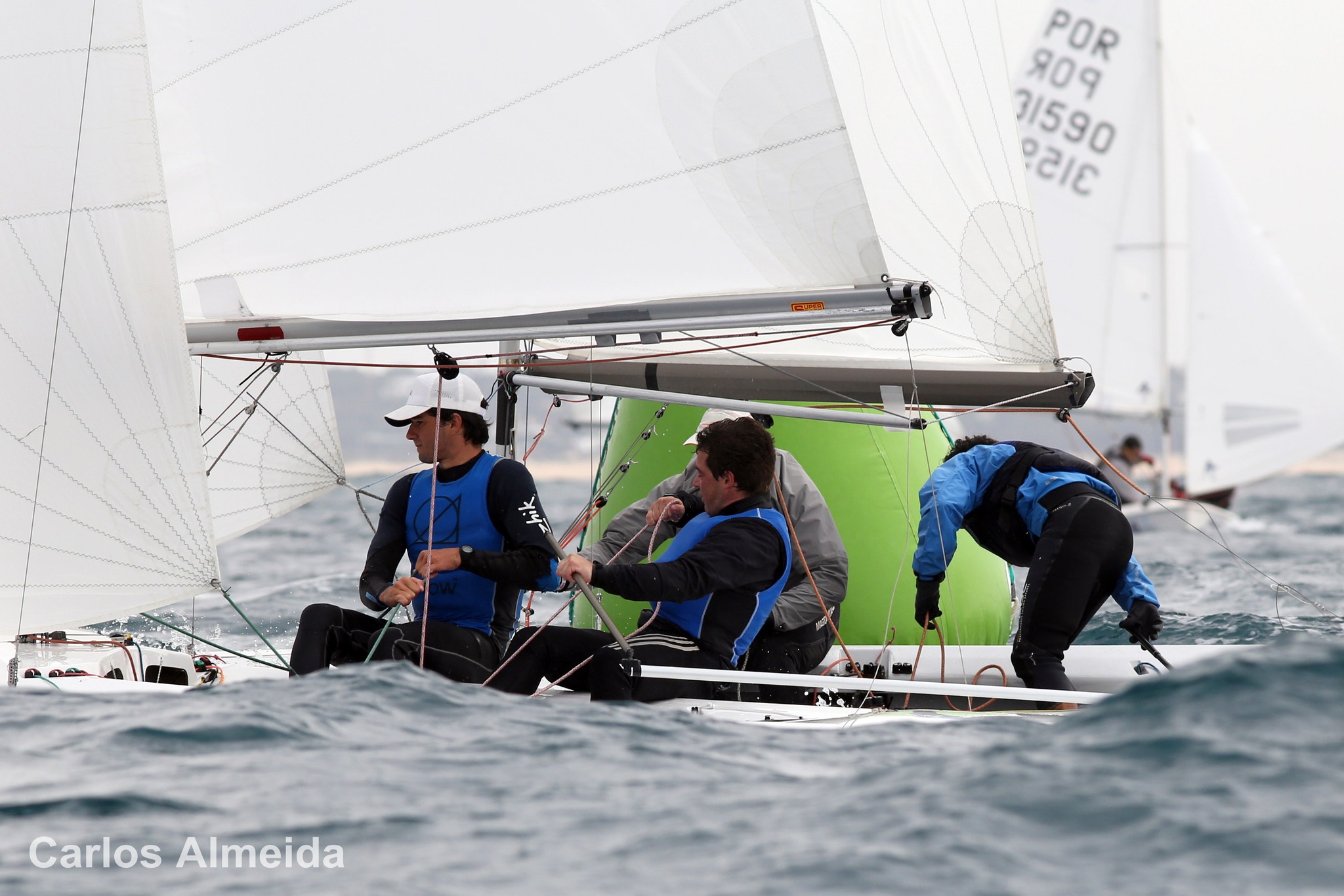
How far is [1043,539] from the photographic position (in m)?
3.65

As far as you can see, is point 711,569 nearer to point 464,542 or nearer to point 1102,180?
point 464,542

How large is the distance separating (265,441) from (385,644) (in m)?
1.70

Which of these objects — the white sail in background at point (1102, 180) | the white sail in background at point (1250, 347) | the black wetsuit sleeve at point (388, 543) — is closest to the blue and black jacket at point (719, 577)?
the black wetsuit sleeve at point (388, 543)

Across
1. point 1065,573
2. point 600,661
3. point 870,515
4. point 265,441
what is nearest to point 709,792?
point 600,661

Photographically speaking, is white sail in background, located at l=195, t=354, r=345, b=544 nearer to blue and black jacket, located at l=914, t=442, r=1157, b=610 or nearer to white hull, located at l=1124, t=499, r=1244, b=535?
blue and black jacket, located at l=914, t=442, r=1157, b=610

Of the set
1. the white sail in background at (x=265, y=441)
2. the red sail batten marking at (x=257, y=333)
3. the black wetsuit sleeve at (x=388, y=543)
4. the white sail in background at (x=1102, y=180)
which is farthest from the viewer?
the white sail in background at (x=1102, y=180)

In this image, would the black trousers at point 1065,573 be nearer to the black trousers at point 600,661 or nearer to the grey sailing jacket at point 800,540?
the grey sailing jacket at point 800,540

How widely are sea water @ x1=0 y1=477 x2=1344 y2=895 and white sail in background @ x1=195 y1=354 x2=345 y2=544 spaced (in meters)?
1.83

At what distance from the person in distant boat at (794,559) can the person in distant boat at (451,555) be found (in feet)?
2.17

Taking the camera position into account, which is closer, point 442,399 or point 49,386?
point 49,386

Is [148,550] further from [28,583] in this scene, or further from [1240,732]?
[1240,732]

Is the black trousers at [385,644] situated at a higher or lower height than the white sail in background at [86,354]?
lower

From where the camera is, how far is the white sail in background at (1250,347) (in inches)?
611

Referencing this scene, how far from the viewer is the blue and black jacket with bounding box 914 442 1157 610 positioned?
366 cm
